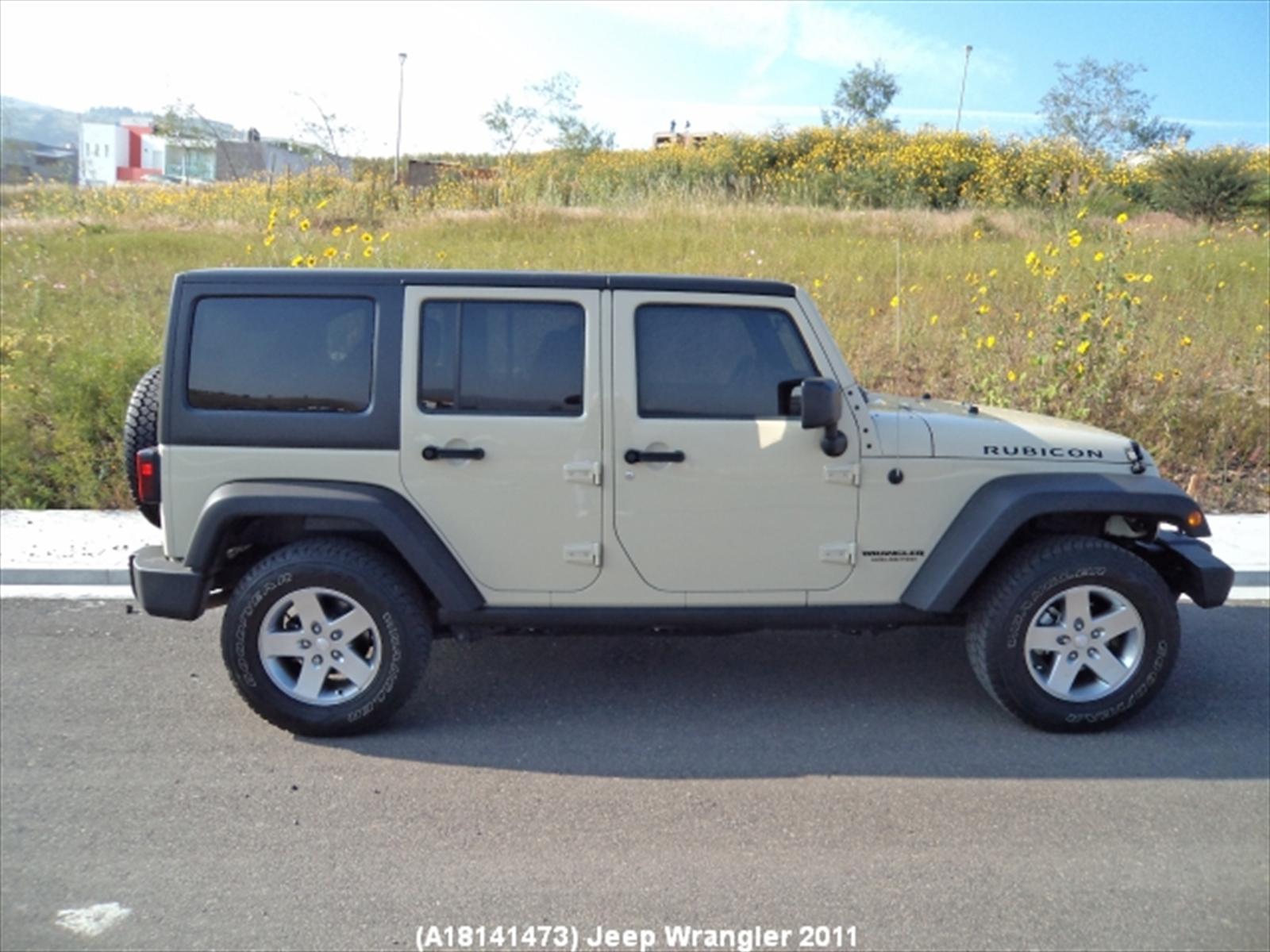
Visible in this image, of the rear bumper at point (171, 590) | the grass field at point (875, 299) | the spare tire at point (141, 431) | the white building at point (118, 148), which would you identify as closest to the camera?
the rear bumper at point (171, 590)

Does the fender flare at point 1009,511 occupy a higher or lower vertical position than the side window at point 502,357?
lower

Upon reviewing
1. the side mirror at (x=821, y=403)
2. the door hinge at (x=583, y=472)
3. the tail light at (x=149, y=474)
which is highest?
the side mirror at (x=821, y=403)

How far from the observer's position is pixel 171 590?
467 centimetres

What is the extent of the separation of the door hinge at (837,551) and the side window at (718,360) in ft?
1.89

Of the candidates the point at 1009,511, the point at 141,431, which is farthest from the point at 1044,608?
the point at 141,431

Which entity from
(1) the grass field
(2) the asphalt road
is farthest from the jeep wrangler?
(1) the grass field

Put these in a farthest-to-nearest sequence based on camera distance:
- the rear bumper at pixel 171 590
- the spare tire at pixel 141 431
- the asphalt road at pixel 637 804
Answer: the spare tire at pixel 141 431 → the rear bumper at pixel 171 590 → the asphalt road at pixel 637 804

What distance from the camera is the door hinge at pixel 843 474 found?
4.70 m

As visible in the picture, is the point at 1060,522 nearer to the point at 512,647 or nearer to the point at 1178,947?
the point at 1178,947

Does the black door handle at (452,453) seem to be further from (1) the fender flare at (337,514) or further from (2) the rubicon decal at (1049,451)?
(2) the rubicon decal at (1049,451)

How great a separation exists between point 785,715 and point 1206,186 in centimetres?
2170

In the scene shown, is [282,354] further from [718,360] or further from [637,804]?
[637,804]

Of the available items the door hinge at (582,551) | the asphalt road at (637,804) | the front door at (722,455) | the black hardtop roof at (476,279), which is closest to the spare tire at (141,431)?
the black hardtop roof at (476,279)

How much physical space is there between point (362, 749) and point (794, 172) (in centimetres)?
2179
